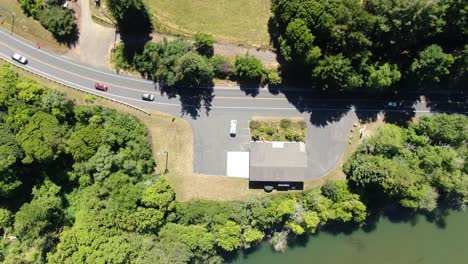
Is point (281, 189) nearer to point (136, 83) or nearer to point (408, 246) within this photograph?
point (408, 246)

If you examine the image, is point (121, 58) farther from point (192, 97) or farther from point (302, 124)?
point (302, 124)

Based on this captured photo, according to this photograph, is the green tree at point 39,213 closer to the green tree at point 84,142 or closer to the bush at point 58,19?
the green tree at point 84,142

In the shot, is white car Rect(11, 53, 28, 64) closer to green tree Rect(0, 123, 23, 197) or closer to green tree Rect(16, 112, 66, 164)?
green tree Rect(16, 112, 66, 164)

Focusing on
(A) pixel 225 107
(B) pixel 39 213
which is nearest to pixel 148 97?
(A) pixel 225 107

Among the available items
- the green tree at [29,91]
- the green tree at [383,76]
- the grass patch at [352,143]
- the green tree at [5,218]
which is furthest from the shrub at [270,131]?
the green tree at [5,218]

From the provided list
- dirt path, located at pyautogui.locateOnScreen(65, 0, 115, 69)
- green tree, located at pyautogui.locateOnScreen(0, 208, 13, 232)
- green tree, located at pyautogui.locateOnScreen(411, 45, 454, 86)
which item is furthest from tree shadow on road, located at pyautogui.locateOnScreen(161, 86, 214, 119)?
green tree, located at pyautogui.locateOnScreen(411, 45, 454, 86)

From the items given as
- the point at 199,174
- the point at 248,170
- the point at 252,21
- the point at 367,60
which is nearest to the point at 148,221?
the point at 199,174
